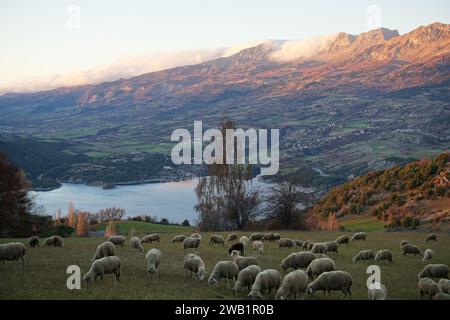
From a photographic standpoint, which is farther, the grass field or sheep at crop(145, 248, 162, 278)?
sheep at crop(145, 248, 162, 278)

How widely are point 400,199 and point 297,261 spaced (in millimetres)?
43821

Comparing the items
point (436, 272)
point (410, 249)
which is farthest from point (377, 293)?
point (410, 249)

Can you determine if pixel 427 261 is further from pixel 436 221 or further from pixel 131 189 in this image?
pixel 131 189

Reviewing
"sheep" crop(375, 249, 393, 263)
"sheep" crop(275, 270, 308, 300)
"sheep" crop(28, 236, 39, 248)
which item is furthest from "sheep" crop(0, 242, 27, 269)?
"sheep" crop(375, 249, 393, 263)

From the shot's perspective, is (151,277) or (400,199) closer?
(151,277)

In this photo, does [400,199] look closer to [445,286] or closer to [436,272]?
[436,272]

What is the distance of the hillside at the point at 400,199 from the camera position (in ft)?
159

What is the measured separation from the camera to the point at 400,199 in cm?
5944

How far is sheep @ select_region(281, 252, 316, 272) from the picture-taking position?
19.6 metres

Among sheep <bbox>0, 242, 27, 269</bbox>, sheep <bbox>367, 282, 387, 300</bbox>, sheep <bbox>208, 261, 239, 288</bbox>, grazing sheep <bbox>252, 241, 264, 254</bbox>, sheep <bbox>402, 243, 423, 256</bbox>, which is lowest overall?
sheep <bbox>402, 243, 423, 256</bbox>

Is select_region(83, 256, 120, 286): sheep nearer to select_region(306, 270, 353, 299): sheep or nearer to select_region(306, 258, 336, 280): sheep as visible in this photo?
select_region(306, 270, 353, 299): sheep

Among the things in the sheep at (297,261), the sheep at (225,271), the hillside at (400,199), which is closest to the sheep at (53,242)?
the sheep at (225,271)

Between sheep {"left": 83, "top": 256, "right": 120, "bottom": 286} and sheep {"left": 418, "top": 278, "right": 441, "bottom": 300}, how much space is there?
1012 cm

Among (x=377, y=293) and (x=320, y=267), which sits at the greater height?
(x=320, y=267)
